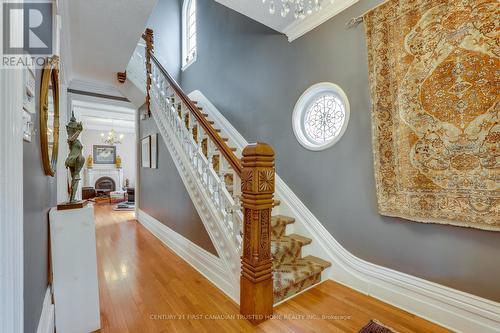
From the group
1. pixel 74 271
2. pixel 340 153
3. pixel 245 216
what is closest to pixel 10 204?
pixel 74 271

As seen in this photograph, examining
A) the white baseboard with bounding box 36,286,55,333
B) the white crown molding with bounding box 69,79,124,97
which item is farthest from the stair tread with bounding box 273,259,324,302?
the white crown molding with bounding box 69,79,124,97

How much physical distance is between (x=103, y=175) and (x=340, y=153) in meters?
10.8

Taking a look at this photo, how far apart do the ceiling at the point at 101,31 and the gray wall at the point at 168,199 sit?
115 centimetres

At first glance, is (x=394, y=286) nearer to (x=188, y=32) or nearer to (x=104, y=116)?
(x=188, y=32)

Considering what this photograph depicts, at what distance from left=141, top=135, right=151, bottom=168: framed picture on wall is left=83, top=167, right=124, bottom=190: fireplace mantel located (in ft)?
22.6

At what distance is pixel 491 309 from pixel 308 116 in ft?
6.74

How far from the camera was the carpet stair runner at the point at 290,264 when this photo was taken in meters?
1.93

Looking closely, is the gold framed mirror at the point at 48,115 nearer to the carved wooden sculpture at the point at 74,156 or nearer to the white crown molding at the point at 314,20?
the carved wooden sculpture at the point at 74,156

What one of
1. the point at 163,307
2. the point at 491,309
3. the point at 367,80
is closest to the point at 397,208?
the point at 491,309

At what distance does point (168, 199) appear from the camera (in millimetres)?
3475

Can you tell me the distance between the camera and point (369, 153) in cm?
201

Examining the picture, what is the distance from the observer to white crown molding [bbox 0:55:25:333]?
2.42 feet

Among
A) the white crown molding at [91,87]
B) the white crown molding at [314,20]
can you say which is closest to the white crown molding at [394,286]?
the white crown molding at [314,20]

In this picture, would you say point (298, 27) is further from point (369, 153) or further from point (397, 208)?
point (397, 208)
